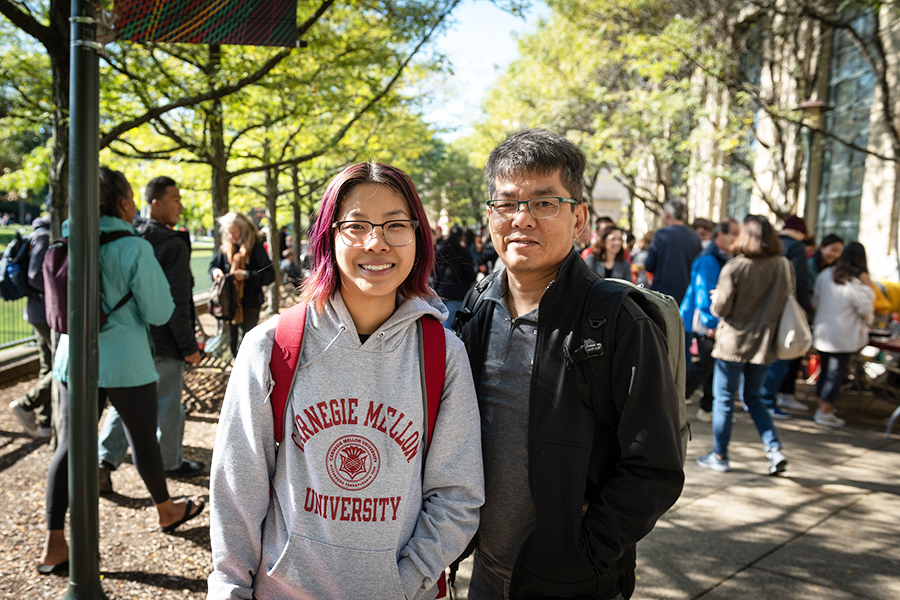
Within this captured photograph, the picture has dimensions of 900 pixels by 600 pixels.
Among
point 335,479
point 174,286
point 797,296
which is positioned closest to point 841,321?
point 797,296

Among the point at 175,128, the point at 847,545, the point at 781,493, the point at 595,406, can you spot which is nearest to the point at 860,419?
the point at 781,493

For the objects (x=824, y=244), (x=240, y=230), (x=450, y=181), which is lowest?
(x=240, y=230)

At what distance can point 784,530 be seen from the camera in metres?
4.12

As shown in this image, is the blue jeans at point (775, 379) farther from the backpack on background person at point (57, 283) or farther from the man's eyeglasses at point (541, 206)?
the backpack on background person at point (57, 283)

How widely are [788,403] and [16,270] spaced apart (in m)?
7.73

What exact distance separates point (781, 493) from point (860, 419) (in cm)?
307

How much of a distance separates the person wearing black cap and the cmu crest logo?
6.20m

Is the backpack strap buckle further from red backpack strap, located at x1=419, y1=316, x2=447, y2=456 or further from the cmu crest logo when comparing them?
the cmu crest logo

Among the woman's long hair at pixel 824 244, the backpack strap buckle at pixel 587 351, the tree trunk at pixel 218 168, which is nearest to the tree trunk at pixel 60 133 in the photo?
the tree trunk at pixel 218 168

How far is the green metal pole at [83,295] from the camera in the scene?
2533 millimetres

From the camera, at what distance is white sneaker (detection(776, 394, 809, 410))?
732 cm

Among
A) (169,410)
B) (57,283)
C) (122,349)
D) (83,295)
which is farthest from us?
(169,410)

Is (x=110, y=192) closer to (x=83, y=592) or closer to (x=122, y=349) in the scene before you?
(x=122, y=349)

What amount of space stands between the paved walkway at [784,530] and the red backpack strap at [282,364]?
224 cm
